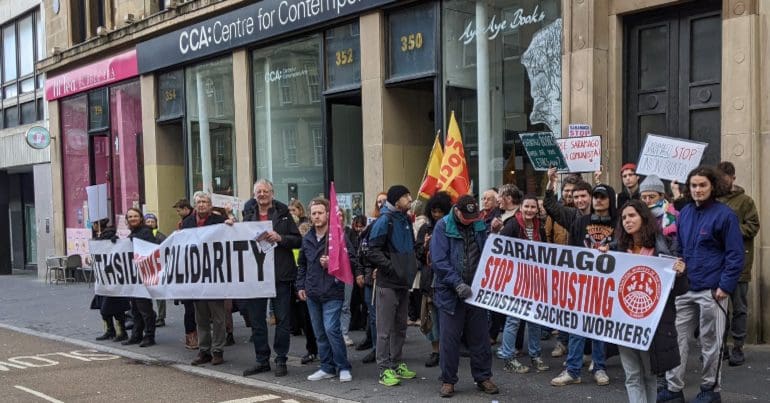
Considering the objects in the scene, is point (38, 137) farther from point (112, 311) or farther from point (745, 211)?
point (745, 211)

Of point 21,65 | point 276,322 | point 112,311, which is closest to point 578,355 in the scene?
point 276,322

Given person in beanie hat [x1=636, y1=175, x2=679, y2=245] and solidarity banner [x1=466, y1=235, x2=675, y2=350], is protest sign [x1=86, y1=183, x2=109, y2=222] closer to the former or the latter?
solidarity banner [x1=466, y1=235, x2=675, y2=350]

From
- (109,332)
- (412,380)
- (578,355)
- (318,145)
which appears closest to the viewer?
(578,355)

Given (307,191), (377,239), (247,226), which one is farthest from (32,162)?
(377,239)

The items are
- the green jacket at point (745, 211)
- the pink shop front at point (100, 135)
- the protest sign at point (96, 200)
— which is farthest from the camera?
the pink shop front at point (100, 135)

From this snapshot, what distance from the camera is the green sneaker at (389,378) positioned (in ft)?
22.4

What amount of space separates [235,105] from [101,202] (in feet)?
14.5

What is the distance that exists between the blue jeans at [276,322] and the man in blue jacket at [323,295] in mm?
344

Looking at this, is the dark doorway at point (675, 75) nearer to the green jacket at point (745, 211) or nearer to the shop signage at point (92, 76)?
the green jacket at point (745, 211)

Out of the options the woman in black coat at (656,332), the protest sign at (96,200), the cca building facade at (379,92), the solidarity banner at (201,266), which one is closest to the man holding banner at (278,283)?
the solidarity banner at (201,266)

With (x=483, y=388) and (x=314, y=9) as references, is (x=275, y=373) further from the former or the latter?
(x=314, y=9)

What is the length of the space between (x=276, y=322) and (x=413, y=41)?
6251 mm

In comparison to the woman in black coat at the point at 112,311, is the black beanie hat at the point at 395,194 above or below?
above

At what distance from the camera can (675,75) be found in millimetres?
8953
